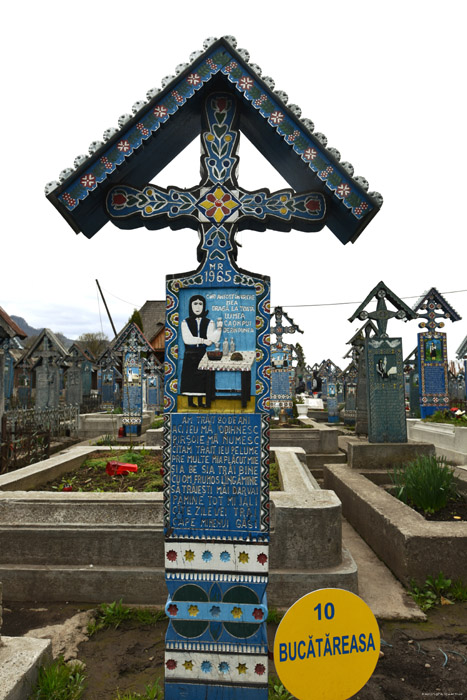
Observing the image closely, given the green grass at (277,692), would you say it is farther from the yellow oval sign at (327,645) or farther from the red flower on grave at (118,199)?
the red flower on grave at (118,199)

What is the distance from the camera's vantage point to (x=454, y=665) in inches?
122

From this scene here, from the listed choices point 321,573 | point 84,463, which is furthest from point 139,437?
point 321,573

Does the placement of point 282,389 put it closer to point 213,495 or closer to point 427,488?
point 427,488

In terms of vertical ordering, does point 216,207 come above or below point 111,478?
above

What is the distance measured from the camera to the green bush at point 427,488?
5.46m

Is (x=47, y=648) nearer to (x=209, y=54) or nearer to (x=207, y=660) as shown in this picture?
(x=207, y=660)

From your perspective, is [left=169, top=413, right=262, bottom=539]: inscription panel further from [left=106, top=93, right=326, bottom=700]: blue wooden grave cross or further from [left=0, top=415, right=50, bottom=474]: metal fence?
[left=0, top=415, right=50, bottom=474]: metal fence

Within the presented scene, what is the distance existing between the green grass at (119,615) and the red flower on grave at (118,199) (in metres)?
3.45

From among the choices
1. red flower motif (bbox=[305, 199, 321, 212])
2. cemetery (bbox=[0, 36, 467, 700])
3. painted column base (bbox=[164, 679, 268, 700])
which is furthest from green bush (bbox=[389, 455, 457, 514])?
red flower motif (bbox=[305, 199, 321, 212])

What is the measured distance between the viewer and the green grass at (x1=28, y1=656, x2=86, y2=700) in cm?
254

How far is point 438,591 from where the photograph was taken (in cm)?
418

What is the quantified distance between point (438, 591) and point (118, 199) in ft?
15.4

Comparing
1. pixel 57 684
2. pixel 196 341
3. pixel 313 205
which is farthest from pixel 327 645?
pixel 313 205

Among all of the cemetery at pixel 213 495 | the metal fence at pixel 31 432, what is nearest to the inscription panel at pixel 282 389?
the metal fence at pixel 31 432
